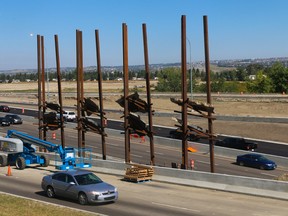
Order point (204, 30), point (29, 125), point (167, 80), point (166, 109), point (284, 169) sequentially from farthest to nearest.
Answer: point (167, 80) < point (166, 109) < point (29, 125) < point (284, 169) < point (204, 30)

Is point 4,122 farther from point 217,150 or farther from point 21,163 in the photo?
point 21,163

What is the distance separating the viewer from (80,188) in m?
21.0

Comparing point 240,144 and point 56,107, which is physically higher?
point 56,107

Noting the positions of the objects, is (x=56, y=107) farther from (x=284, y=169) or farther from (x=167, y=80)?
(x=167, y=80)

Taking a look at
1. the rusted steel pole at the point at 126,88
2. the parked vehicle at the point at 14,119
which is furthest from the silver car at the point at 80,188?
the parked vehicle at the point at 14,119

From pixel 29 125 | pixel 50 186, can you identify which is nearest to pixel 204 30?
pixel 50 186

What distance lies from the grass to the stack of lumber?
7.07 m

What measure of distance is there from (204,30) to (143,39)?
5.58 metres

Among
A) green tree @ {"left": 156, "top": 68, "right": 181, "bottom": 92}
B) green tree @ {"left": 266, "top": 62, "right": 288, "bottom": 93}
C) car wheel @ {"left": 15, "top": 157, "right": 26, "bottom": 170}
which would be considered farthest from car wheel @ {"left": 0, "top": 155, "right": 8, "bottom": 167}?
green tree @ {"left": 156, "top": 68, "right": 181, "bottom": 92}

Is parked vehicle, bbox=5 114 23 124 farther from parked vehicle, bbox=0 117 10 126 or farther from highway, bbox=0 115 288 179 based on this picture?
highway, bbox=0 115 288 179

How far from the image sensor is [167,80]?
15425 centimetres

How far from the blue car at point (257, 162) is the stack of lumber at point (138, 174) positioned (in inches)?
537

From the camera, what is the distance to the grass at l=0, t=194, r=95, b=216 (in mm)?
18419

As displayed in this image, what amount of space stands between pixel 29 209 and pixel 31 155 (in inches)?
559
